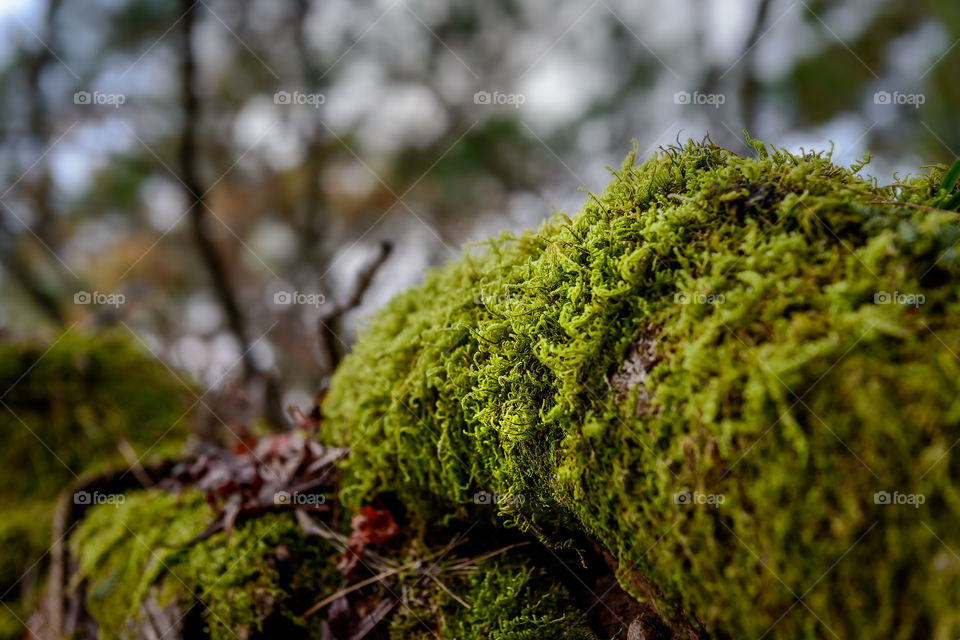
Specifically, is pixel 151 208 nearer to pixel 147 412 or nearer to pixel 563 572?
pixel 147 412

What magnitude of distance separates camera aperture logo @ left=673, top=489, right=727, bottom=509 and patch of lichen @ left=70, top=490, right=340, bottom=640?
1.11 m

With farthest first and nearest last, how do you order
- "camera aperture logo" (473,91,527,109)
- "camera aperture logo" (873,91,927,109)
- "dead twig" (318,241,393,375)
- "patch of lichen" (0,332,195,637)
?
1. "camera aperture logo" (473,91,527,109)
2. "patch of lichen" (0,332,195,637)
3. "camera aperture logo" (873,91,927,109)
4. "dead twig" (318,241,393,375)

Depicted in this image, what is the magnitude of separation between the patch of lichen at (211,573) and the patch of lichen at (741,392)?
26.7 inches

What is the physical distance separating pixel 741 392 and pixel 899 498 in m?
0.21

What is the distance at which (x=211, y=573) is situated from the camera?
1.53 metres

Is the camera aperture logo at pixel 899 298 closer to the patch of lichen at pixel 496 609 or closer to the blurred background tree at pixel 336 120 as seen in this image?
the patch of lichen at pixel 496 609

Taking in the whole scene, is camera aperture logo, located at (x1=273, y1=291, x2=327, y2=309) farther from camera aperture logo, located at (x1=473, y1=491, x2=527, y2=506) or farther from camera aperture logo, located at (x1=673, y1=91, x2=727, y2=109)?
camera aperture logo, located at (x1=673, y1=91, x2=727, y2=109)

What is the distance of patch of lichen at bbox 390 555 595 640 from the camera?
116 centimetres

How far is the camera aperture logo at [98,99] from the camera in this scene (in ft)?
26.5

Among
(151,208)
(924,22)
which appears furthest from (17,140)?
(924,22)

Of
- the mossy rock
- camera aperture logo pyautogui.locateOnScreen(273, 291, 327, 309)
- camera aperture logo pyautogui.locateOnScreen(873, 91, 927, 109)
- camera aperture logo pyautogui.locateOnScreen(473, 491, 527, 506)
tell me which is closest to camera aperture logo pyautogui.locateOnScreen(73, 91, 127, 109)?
camera aperture logo pyautogui.locateOnScreen(273, 291, 327, 309)

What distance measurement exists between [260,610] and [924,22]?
44.7ft

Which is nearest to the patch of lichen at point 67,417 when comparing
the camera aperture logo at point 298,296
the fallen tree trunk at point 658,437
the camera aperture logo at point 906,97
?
the camera aperture logo at point 298,296

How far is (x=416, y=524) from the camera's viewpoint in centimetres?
144
